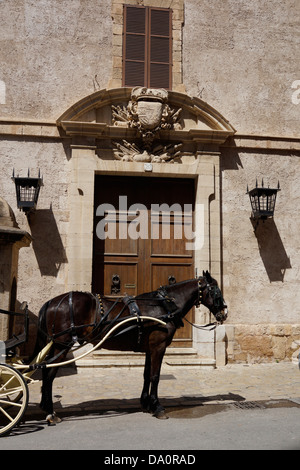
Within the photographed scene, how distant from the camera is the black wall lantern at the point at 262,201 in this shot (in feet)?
29.2

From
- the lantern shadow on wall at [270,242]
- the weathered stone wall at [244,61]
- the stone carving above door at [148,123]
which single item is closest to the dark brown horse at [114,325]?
the lantern shadow on wall at [270,242]

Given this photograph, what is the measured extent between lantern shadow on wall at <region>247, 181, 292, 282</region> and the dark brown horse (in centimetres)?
395

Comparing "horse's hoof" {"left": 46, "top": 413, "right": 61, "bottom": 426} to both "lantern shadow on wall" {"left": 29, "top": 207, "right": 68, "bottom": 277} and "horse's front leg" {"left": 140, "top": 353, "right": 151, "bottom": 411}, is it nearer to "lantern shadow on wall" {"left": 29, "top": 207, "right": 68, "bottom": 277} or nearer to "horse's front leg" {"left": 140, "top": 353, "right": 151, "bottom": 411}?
"horse's front leg" {"left": 140, "top": 353, "right": 151, "bottom": 411}

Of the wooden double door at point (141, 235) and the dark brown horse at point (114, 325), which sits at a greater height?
the wooden double door at point (141, 235)

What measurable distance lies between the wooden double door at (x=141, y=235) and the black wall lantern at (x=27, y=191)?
127 cm

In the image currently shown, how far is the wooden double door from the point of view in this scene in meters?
8.95

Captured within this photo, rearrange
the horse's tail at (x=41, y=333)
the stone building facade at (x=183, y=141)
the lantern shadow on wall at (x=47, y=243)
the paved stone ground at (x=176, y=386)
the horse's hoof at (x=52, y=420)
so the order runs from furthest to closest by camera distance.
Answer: the stone building facade at (x=183, y=141), the lantern shadow on wall at (x=47, y=243), the paved stone ground at (x=176, y=386), the horse's tail at (x=41, y=333), the horse's hoof at (x=52, y=420)

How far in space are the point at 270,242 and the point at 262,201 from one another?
884 mm

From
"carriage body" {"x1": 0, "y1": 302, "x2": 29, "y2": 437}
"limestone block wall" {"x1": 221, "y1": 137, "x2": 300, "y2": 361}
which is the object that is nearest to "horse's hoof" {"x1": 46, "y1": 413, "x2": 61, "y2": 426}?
"carriage body" {"x1": 0, "y1": 302, "x2": 29, "y2": 437}

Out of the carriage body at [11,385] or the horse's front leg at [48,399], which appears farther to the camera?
the horse's front leg at [48,399]

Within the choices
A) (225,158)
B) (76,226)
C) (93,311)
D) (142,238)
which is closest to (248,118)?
(225,158)

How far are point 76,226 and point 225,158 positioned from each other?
3.36 metres

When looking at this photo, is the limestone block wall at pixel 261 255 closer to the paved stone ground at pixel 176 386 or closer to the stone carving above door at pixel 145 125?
the paved stone ground at pixel 176 386

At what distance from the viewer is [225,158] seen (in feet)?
30.8
